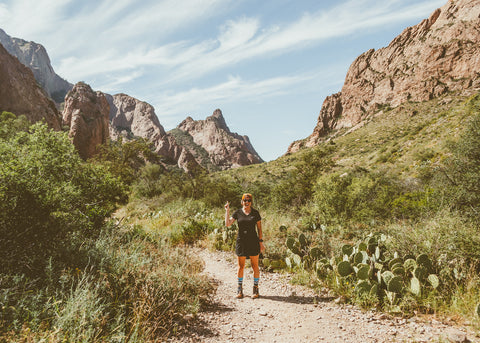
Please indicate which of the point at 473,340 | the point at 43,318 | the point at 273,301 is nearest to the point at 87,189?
the point at 43,318

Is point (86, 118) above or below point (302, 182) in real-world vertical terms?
above

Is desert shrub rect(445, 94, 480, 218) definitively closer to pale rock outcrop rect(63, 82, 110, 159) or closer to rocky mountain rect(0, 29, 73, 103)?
pale rock outcrop rect(63, 82, 110, 159)

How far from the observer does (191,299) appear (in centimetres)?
388

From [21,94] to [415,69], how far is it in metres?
94.6

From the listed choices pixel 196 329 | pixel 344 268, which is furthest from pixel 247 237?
pixel 344 268

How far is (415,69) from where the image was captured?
63.7 metres

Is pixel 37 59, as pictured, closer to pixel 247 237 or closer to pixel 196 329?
pixel 247 237

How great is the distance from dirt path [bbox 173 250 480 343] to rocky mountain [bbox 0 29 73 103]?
394 feet

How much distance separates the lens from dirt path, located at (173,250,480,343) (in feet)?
10.4

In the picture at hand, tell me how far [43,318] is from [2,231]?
5.28 feet

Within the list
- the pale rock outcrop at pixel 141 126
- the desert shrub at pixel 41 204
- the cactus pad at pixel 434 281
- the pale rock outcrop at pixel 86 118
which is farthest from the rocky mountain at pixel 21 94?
the cactus pad at pixel 434 281

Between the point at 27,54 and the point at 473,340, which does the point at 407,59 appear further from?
the point at 27,54

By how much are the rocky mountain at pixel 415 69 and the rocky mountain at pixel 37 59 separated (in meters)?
111

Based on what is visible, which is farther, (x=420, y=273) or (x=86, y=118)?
(x=86, y=118)
